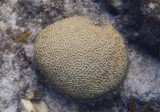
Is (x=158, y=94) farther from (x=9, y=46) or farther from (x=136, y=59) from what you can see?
(x=9, y=46)

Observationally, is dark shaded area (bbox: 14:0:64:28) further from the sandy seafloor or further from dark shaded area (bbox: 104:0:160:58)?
dark shaded area (bbox: 104:0:160:58)

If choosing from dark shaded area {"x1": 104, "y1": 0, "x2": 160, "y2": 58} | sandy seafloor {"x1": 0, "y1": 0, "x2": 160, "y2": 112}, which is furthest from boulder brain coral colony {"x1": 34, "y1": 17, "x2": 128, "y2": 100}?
dark shaded area {"x1": 104, "y1": 0, "x2": 160, "y2": 58}

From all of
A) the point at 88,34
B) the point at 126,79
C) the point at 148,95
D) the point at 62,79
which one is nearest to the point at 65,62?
the point at 62,79

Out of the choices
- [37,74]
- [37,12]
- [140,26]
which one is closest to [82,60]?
[37,74]

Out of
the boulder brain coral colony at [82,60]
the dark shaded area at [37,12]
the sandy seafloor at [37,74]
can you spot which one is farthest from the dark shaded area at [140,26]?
the dark shaded area at [37,12]

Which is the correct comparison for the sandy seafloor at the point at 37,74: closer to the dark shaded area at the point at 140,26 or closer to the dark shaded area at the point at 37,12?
the dark shaded area at the point at 37,12
